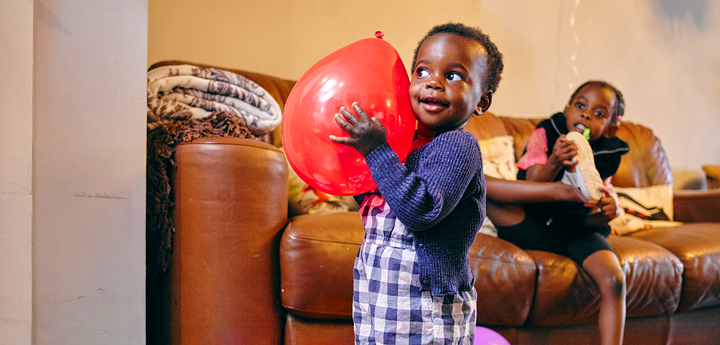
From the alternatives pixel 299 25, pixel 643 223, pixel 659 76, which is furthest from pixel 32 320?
pixel 659 76

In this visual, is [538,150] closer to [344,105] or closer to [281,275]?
[281,275]

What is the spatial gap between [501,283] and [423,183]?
721 mm

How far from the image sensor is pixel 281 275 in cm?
110

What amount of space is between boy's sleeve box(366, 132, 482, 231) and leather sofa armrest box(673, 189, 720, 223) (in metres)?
1.94

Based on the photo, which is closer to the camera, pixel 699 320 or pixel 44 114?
pixel 44 114

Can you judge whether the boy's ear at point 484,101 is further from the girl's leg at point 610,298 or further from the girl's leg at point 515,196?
the girl's leg at point 610,298

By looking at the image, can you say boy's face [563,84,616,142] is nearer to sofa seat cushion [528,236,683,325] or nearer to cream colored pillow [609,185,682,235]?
sofa seat cushion [528,236,683,325]

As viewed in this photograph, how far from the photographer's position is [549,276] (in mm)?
1283

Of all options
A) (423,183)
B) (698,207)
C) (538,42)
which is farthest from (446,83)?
(538,42)

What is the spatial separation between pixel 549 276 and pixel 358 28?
1.40m

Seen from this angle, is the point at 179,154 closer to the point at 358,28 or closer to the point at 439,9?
the point at 358,28

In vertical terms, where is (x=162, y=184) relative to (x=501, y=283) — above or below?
above

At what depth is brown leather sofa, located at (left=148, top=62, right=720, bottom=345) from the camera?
1.03m

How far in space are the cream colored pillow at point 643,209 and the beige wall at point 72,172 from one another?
179 centimetres
